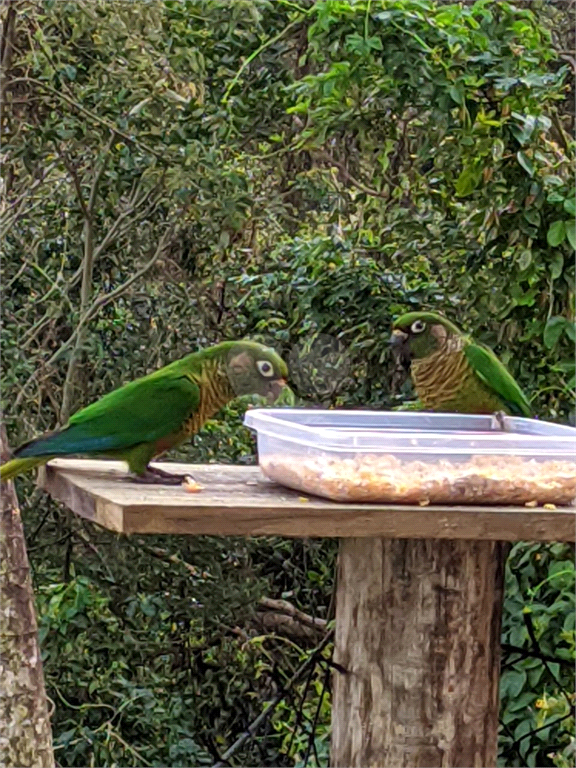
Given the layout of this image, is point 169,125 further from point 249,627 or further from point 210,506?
point 210,506

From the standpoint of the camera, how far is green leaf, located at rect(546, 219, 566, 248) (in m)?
1.83

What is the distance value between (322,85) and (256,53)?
0.15 m

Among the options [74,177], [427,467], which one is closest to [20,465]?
[427,467]

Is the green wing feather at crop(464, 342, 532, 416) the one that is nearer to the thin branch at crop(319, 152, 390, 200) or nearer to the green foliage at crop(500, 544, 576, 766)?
the green foliage at crop(500, 544, 576, 766)

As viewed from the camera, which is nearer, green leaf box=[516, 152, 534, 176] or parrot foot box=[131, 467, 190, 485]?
parrot foot box=[131, 467, 190, 485]

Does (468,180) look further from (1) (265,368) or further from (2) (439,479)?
(2) (439,479)

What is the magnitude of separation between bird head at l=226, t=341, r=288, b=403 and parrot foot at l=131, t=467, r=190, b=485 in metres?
0.18

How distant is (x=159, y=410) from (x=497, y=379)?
644mm

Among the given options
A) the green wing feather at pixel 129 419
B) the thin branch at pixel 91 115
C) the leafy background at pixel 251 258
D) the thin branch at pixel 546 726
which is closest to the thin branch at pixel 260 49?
the leafy background at pixel 251 258

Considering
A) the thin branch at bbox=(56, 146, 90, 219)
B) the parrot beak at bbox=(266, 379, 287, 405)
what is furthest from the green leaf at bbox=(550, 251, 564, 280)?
the thin branch at bbox=(56, 146, 90, 219)

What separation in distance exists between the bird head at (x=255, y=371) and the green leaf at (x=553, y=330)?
2.19 ft

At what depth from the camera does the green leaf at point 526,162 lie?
183 cm

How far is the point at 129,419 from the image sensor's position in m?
1.26

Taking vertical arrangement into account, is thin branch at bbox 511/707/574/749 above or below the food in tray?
below
